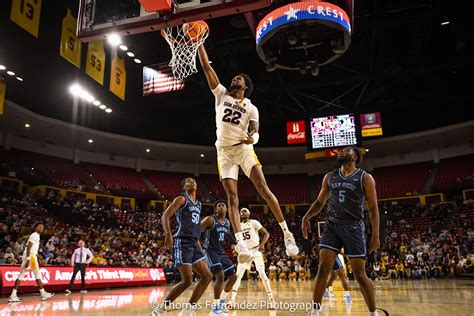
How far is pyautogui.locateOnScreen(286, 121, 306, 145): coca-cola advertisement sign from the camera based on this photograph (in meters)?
20.2

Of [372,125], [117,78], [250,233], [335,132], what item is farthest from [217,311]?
[372,125]

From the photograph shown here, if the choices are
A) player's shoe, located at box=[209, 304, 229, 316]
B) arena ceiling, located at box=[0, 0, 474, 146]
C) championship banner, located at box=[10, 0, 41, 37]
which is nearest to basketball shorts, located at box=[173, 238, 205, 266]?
player's shoe, located at box=[209, 304, 229, 316]

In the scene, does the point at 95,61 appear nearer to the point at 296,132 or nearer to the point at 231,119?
the point at 231,119

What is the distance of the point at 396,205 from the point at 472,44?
48.0ft

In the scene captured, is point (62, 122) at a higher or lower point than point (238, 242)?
higher

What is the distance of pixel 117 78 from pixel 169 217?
1116 cm

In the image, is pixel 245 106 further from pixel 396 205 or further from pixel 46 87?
pixel 396 205

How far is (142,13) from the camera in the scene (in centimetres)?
668

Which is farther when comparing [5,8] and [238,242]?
[5,8]

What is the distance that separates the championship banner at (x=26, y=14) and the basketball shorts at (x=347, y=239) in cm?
904

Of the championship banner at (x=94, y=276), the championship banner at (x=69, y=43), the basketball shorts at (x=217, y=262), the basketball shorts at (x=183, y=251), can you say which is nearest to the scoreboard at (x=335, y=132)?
the championship banner at (x=94, y=276)

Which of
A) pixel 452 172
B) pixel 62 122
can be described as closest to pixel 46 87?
pixel 62 122

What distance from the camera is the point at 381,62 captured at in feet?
60.7

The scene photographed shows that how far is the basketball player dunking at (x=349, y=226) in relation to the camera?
4602mm
